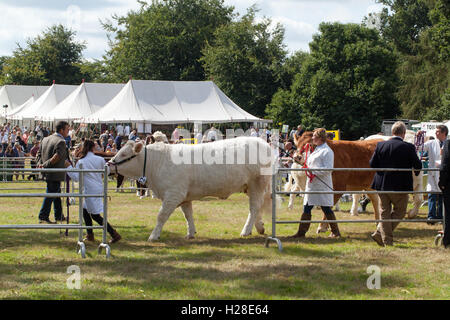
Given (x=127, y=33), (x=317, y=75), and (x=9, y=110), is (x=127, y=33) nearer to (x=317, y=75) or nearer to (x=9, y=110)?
(x=9, y=110)

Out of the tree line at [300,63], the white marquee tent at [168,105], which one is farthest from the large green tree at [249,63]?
the white marquee tent at [168,105]

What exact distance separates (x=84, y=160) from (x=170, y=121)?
65.2 ft

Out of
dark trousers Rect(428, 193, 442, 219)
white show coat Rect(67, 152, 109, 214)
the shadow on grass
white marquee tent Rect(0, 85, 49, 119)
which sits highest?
white marquee tent Rect(0, 85, 49, 119)

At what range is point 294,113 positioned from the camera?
49.3 meters

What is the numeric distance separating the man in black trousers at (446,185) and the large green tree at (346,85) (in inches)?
1450

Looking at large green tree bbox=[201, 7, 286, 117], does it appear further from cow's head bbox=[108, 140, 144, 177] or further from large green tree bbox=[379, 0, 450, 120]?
cow's head bbox=[108, 140, 144, 177]

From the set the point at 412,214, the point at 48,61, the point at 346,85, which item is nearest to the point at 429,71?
the point at 346,85

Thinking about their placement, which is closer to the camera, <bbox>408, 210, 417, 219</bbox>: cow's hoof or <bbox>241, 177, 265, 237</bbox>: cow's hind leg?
<bbox>241, 177, 265, 237</bbox>: cow's hind leg

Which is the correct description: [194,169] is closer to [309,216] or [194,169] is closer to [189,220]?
[189,220]

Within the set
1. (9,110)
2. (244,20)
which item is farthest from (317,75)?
(9,110)

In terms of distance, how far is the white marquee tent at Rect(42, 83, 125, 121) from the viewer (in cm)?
3362

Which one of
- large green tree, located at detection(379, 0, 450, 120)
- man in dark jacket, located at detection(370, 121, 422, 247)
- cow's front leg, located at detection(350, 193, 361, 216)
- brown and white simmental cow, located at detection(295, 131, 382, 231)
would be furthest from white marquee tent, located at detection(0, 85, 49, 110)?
man in dark jacket, located at detection(370, 121, 422, 247)

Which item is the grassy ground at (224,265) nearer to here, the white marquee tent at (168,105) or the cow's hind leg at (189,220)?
the cow's hind leg at (189,220)

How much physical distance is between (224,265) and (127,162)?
328cm
